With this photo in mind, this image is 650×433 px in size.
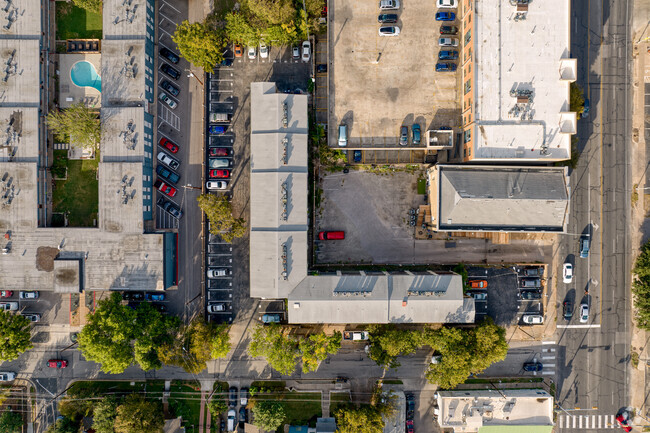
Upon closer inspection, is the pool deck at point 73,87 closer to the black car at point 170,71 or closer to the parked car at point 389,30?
the black car at point 170,71

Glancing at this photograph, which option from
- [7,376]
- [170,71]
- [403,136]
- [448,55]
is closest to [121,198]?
[170,71]

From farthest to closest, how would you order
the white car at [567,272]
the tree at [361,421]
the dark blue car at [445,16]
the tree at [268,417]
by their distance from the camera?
the white car at [567,272] → the dark blue car at [445,16] → the tree at [268,417] → the tree at [361,421]

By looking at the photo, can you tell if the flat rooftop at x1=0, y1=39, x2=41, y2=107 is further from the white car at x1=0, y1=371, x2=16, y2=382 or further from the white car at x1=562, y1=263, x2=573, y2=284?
the white car at x1=562, y1=263, x2=573, y2=284

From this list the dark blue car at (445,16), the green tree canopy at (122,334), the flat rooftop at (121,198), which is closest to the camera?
the green tree canopy at (122,334)

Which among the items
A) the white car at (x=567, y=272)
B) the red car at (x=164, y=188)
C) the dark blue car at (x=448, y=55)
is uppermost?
the dark blue car at (x=448, y=55)

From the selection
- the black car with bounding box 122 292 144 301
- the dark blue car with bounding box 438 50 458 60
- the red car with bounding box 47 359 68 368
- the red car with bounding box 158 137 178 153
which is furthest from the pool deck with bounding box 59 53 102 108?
the dark blue car with bounding box 438 50 458 60

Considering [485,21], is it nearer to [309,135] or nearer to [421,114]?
[421,114]

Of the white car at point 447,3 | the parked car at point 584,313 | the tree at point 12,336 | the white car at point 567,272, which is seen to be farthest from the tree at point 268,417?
the white car at point 447,3
